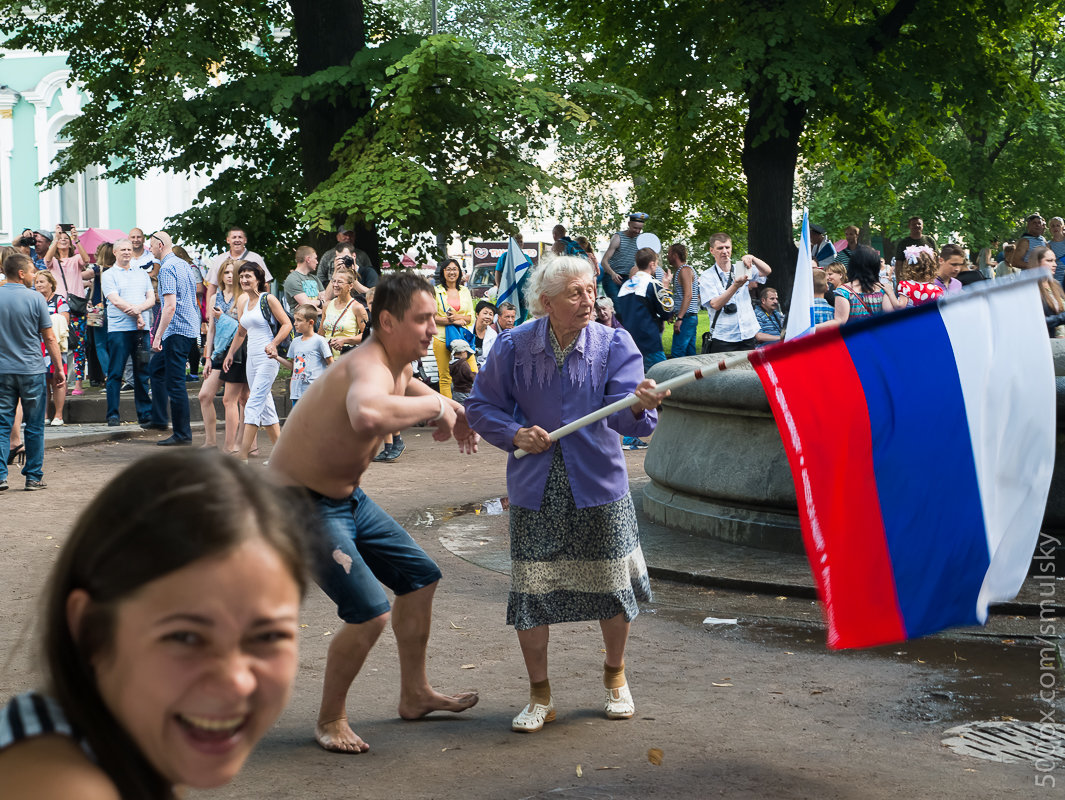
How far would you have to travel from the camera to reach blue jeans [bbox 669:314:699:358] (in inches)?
653

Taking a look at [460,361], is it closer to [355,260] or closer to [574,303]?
[355,260]

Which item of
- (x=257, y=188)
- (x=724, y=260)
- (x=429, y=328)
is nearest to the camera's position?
(x=429, y=328)

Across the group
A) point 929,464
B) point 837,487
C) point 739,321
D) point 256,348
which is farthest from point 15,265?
point 929,464

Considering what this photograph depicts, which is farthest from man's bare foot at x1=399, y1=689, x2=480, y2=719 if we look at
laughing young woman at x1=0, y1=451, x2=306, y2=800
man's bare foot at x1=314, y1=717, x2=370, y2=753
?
laughing young woman at x1=0, y1=451, x2=306, y2=800

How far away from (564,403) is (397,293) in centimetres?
90

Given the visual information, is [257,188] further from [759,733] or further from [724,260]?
[759,733]

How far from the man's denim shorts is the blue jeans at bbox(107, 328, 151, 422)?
437 inches

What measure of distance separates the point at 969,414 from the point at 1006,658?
2458 mm

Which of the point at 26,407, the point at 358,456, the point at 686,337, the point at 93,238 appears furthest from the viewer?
the point at 93,238

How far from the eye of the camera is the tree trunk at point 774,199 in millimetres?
20828

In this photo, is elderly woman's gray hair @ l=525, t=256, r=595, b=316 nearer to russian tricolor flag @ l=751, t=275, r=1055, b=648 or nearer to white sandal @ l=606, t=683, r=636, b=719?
russian tricolor flag @ l=751, t=275, r=1055, b=648

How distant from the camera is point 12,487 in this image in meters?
11.9

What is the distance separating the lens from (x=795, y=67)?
61.8ft

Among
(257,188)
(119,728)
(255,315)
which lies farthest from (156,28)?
(119,728)
